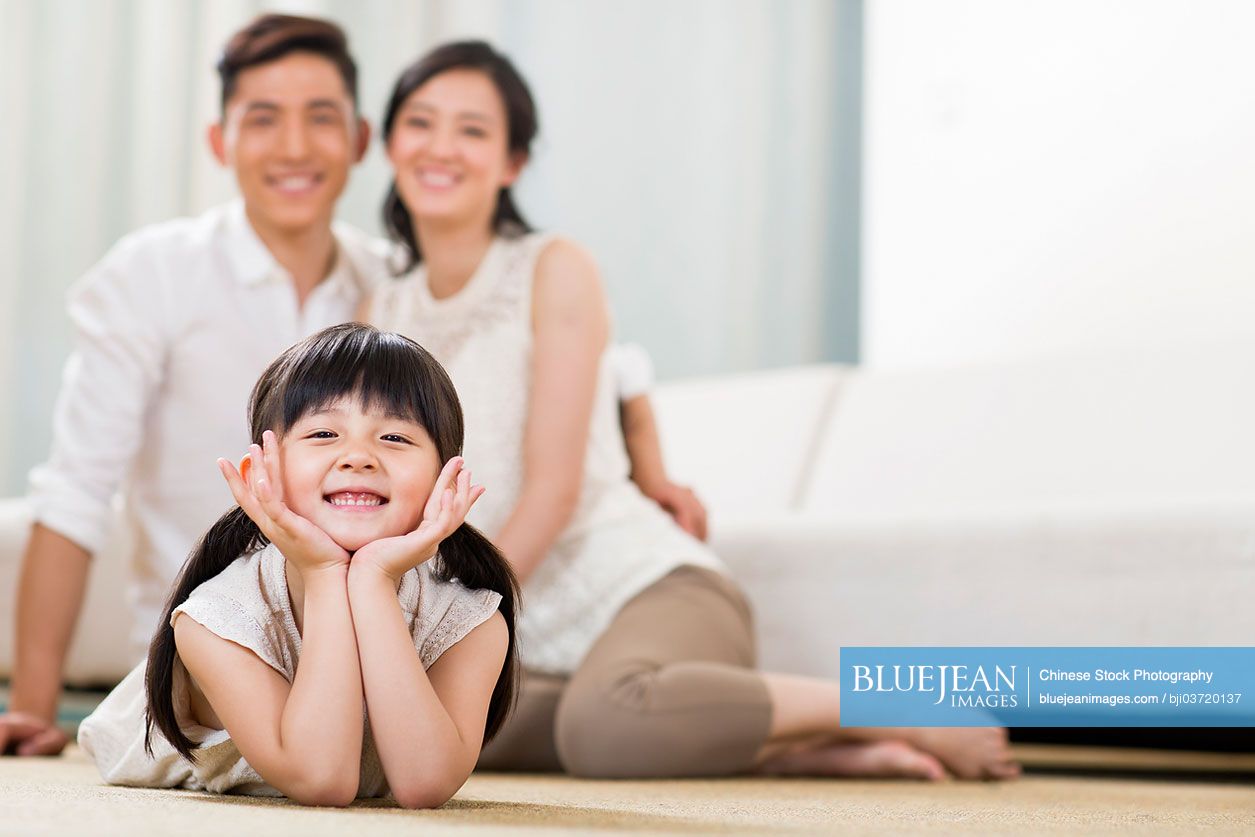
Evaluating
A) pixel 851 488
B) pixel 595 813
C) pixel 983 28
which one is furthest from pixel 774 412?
pixel 595 813

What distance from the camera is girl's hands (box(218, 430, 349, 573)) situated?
79cm

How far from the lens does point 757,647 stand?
1.53 m

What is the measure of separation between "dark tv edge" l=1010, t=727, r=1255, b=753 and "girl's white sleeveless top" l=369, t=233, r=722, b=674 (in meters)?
0.40

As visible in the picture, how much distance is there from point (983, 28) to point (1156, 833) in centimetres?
213

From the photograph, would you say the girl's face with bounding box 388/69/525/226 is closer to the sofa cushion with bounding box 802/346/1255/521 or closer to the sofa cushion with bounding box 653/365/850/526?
the sofa cushion with bounding box 802/346/1255/521

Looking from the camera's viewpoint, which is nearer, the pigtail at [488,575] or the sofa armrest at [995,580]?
the pigtail at [488,575]

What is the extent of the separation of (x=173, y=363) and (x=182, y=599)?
67cm

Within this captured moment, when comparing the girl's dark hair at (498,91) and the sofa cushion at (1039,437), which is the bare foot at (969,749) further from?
the girl's dark hair at (498,91)

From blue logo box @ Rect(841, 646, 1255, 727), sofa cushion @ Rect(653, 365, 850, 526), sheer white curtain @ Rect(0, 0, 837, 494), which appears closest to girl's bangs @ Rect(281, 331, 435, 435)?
blue logo box @ Rect(841, 646, 1255, 727)

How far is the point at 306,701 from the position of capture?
79cm

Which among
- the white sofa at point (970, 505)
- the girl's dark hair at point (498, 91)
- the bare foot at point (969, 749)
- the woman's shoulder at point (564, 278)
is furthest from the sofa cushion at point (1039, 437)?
the girl's dark hair at point (498, 91)

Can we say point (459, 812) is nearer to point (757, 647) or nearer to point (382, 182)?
point (757, 647)

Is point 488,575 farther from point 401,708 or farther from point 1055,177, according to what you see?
point 1055,177

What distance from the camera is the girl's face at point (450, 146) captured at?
1.43 m
